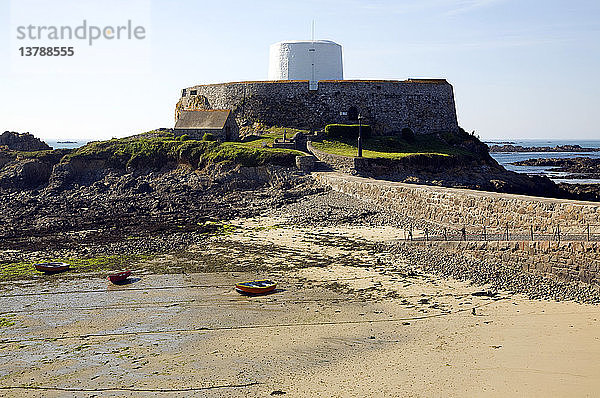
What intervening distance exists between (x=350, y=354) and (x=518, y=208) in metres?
9.68

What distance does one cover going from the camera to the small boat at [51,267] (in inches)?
741

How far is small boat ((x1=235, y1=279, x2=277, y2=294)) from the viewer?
16.0 m

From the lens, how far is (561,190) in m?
38.7

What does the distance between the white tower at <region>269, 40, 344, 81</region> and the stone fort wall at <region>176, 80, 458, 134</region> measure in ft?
15.7

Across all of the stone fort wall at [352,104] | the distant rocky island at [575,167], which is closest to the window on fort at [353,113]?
the stone fort wall at [352,104]

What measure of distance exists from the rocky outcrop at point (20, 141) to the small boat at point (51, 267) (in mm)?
35209

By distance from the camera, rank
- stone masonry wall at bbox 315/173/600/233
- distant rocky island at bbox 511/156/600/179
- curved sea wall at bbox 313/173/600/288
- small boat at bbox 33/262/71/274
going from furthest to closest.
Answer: distant rocky island at bbox 511/156/600/179, small boat at bbox 33/262/71/274, stone masonry wall at bbox 315/173/600/233, curved sea wall at bbox 313/173/600/288

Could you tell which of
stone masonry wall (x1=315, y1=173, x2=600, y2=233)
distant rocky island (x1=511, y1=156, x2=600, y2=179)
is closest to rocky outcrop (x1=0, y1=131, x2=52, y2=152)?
stone masonry wall (x1=315, y1=173, x2=600, y2=233)

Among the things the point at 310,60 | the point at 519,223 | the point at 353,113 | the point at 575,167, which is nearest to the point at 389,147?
the point at 353,113

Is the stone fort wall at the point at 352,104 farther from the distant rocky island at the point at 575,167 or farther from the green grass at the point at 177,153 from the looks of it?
the distant rocky island at the point at 575,167

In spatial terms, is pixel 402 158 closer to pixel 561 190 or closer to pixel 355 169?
pixel 355 169

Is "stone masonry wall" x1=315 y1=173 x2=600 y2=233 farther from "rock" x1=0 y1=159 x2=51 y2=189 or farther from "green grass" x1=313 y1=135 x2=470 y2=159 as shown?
"rock" x1=0 y1=159 x2=51 y2=189

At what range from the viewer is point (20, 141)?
5200cm

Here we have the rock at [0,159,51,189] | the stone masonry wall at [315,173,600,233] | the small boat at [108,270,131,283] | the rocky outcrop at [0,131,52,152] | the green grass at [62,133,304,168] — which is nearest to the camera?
the stone masonry wall at [315,173,600,233]
